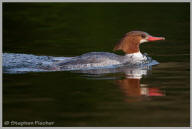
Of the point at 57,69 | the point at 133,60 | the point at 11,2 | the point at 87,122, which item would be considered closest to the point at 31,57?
the point at 57,69

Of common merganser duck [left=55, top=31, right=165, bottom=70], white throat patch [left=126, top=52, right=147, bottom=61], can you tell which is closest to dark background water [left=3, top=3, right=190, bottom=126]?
white throat patch [left=126, top=52, right=147, bottom=61]

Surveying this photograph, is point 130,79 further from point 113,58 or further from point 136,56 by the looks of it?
point 136,56

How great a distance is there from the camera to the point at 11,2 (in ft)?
86.5

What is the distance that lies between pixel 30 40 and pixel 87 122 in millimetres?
9909

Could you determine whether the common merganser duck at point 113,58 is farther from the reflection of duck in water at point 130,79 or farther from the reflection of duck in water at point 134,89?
the reflection of duck in water at point 134,89

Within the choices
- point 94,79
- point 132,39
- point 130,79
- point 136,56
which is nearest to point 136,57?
point 136,56

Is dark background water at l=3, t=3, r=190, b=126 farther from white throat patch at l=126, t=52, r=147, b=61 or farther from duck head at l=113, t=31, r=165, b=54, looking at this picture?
duck head at l=113, t=31, r=165, b=54

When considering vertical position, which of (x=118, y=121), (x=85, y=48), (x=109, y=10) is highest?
(x=109, y=10)

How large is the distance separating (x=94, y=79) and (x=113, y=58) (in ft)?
7.07

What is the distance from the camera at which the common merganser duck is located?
1309cm

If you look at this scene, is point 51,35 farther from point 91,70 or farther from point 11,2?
point 11,2

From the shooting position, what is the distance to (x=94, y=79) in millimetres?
11367

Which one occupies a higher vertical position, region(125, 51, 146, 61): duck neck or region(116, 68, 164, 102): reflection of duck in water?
region(125, 51, 146, 61): duck neck

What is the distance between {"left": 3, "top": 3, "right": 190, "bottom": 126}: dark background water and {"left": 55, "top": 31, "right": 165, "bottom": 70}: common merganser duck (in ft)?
2.40
